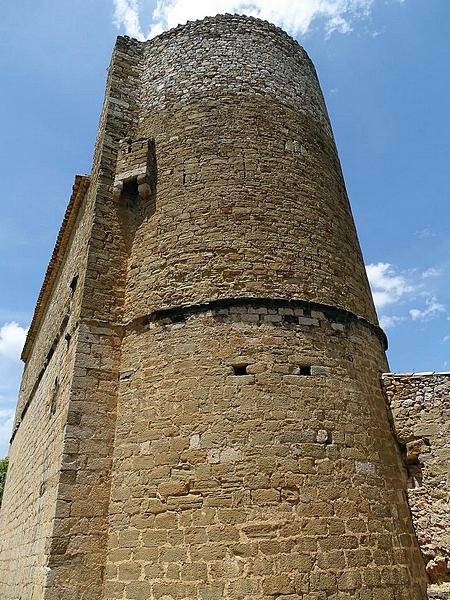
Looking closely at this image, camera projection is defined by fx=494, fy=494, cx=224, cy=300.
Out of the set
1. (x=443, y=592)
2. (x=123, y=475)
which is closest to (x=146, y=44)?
(x=123, y=475)

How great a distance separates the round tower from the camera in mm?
5090

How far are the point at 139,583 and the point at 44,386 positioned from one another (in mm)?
5039

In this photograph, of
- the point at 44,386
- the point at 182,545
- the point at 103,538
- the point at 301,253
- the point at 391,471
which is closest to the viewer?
the point at 182,545

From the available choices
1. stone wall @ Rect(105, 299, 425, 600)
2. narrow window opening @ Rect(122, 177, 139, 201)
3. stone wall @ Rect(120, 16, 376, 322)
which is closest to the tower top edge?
stone wall @ Rect(120, 16, 376, 322)

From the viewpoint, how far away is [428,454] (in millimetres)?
6219

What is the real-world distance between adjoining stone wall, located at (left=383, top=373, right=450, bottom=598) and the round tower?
0.70 feet

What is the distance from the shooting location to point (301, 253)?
23.0 feet

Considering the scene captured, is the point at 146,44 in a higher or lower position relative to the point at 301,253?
higher

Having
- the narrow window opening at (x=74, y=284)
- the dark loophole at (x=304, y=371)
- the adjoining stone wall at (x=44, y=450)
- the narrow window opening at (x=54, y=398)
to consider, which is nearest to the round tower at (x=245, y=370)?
the dark loophole at (x=304, y=371)

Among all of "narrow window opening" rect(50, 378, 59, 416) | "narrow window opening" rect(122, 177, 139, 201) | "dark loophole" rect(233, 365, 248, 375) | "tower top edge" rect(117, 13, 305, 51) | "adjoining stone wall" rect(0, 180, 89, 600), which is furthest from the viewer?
"tower top edge" rect(117, 13, 305, 51)

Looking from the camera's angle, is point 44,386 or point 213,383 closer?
point 213,383

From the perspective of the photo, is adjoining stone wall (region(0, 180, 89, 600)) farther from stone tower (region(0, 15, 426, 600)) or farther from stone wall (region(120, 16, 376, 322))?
stone wall (region(120, 16, 376, 322))

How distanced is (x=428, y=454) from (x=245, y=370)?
8.48 feet

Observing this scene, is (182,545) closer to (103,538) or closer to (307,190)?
(103,538)
